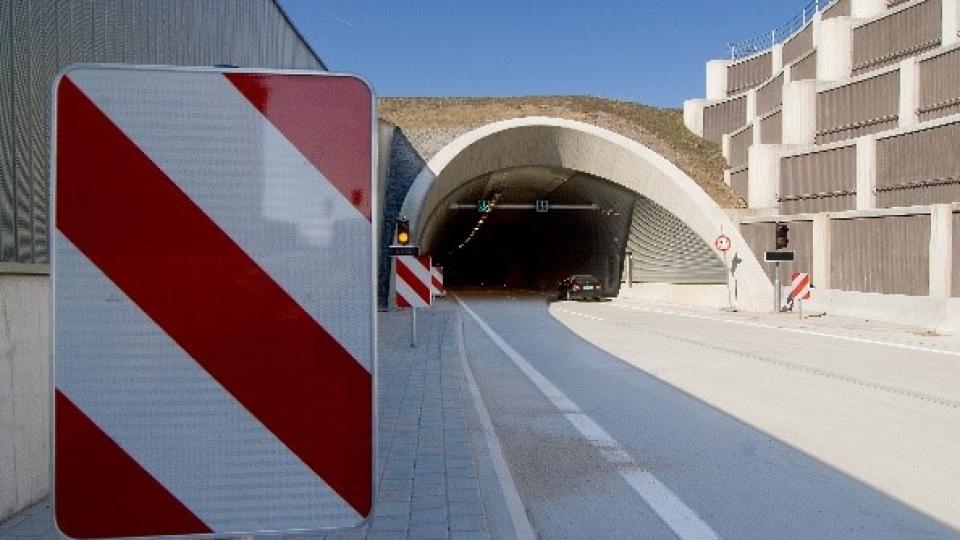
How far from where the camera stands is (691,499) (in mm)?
6176

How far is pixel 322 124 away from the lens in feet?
8.79

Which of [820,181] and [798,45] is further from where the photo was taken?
[798,45]

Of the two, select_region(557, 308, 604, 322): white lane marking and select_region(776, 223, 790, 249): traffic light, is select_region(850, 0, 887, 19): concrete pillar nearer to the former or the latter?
select_region(776, 223, 790, 249): traffic light

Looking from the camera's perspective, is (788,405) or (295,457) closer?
(295,457)

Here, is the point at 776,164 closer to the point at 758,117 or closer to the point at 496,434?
the point at 758,117

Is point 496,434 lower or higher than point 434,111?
lower

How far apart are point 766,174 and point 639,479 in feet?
100

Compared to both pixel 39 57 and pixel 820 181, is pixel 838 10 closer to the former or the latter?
Answer: pixel 820 181

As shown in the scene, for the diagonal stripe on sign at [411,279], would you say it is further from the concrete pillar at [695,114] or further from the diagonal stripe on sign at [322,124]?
the concrete pillar at [695,114]

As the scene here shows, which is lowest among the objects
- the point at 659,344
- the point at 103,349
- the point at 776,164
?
the point at 659,344

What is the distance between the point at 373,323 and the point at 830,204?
1220 inches

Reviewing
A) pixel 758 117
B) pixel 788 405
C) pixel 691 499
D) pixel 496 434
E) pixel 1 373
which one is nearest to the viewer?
pixel 1 373

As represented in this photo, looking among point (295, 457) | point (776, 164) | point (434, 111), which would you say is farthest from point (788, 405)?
point (434, 111)

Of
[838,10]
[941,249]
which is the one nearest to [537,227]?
[838,10]
